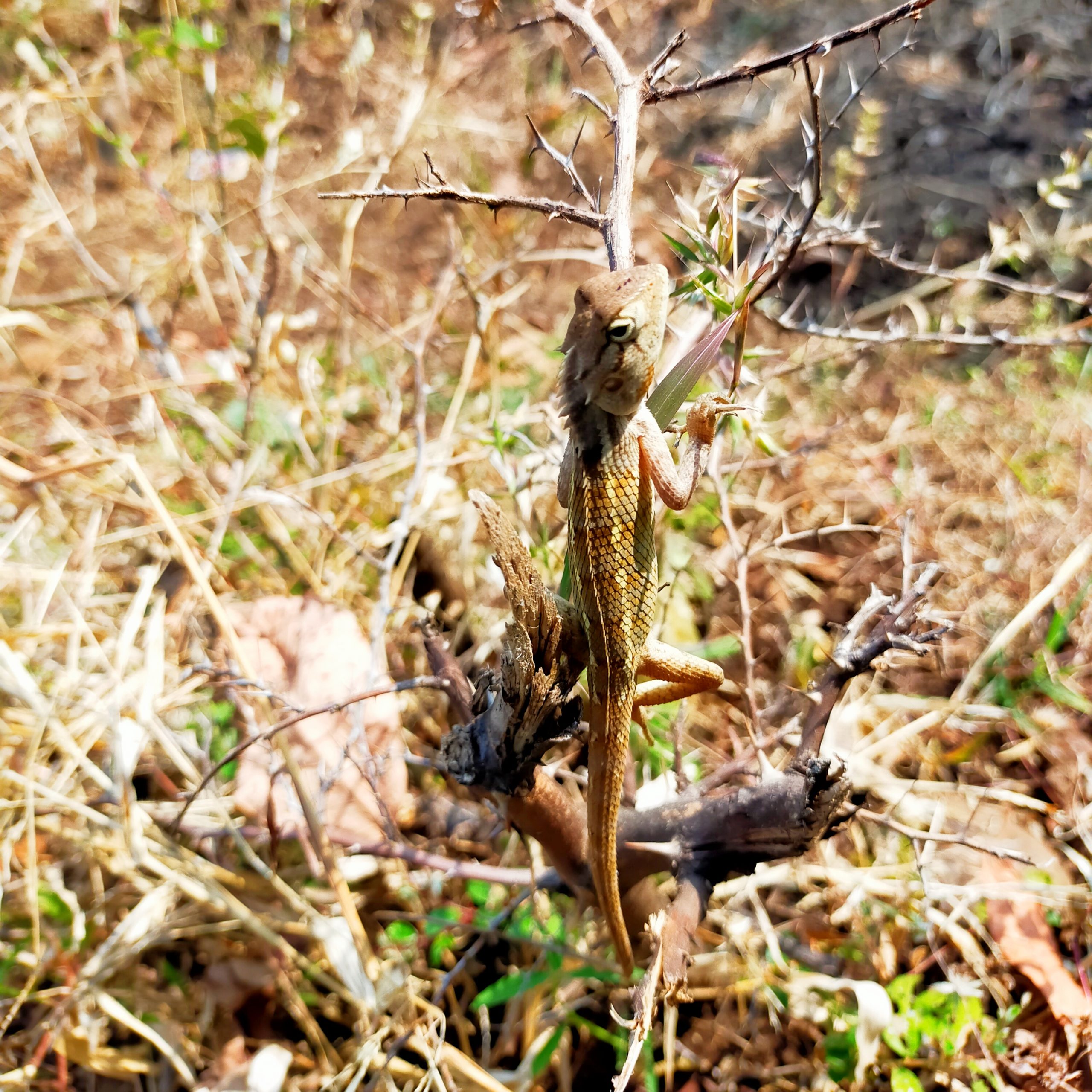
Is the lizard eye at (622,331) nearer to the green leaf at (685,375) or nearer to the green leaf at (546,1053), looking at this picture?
the green leaf at (685,375)

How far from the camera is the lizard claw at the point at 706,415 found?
2023 mm

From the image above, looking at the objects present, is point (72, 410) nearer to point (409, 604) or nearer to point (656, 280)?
point (409, 604)

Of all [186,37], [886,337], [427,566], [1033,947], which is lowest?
[1033,947]

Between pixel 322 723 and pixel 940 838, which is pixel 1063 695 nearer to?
pixel 940 838

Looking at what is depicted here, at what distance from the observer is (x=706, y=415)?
2.11 metres

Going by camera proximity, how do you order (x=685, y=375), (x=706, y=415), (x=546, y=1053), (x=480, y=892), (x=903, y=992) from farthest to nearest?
(x=480, y=892) < (x=903, y=992) < (x=546, y=1053) < (x=706, y=415) < (x=685, y=375)

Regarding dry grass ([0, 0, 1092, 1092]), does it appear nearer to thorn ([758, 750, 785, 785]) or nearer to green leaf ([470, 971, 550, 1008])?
green leaf ([470, 971, 550, 1008])

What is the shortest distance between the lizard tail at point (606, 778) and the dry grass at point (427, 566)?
20.1 inches

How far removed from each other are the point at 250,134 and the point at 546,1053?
12.5 feet

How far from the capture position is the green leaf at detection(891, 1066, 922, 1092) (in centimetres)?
242

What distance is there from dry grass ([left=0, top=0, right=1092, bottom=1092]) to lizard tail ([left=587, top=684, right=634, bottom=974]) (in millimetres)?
511

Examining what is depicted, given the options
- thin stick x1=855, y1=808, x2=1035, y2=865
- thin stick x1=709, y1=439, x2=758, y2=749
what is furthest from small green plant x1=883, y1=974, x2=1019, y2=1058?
thin stick x1=709, y1=439, x2=758, y2=749

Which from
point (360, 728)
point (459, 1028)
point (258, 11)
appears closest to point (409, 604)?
point (360, 728)

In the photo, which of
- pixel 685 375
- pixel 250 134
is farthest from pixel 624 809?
pixel 250 134
